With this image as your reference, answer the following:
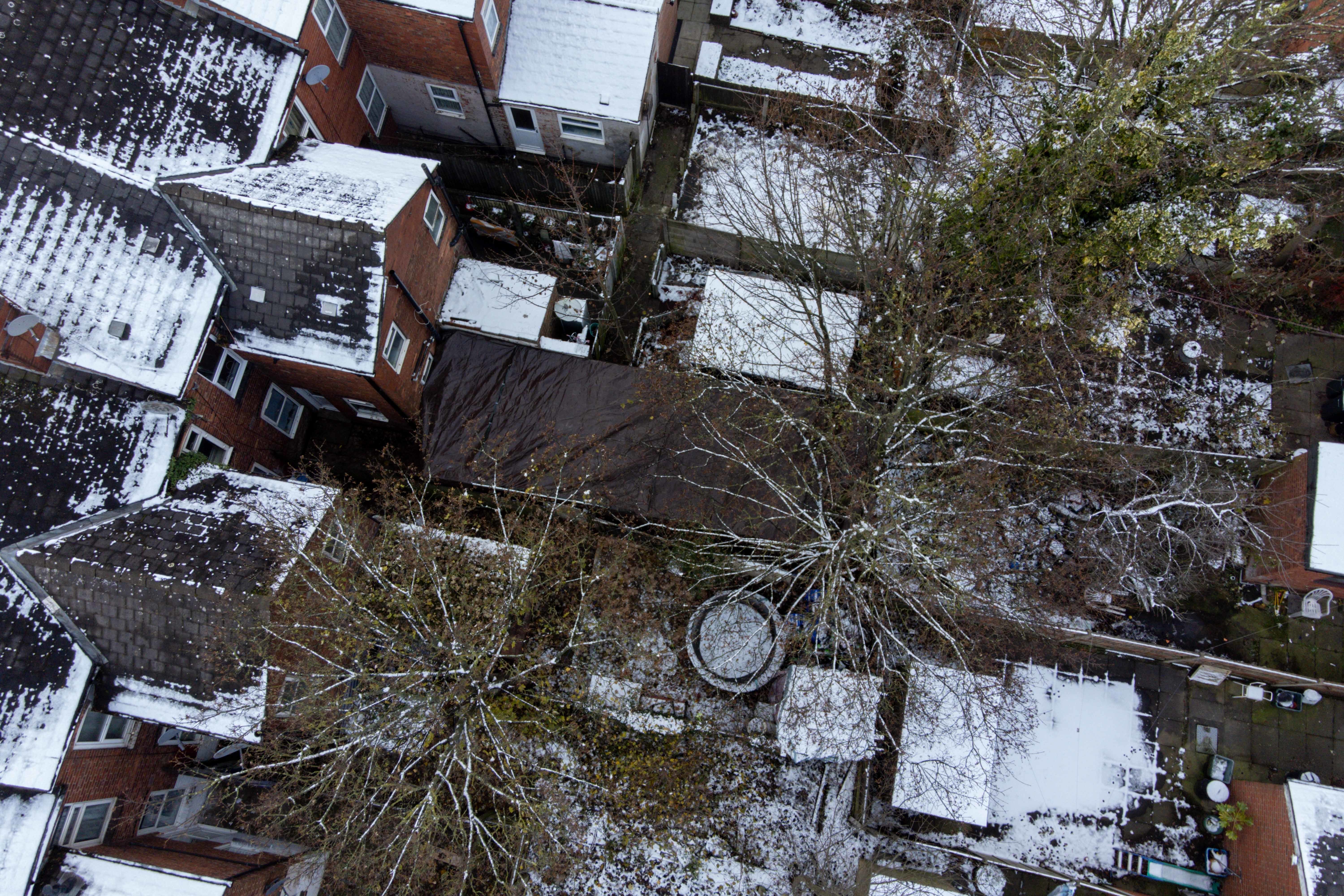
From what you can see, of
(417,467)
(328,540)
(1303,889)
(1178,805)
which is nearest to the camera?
(1303,889)

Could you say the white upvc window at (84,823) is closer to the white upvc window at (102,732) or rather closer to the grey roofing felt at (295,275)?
the white upvc window at (102,732)

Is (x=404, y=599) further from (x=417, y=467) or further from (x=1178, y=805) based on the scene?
(x=1178, y=805)

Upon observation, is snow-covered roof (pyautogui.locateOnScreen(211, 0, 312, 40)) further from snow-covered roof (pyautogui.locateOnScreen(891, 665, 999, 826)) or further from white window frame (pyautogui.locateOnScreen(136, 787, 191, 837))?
snow-covered roof (pyautogui.locateOnScreen(891, 665, 999, 826))

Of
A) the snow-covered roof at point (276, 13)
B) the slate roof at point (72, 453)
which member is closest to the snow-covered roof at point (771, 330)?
the snow-covered roof at point (276, 13)

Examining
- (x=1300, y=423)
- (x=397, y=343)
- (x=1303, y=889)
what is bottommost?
(x=1303, y=889)

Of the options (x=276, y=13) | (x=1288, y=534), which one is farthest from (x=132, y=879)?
(x=1288, y=534)

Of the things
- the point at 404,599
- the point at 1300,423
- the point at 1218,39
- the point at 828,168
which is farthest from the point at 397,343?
the point at 1300,423

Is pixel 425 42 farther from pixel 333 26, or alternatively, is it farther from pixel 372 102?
pixel 372 102

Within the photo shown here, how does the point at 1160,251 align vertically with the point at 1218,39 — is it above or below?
below
